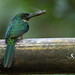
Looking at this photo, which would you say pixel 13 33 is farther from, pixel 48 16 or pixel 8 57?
pixel 48 16

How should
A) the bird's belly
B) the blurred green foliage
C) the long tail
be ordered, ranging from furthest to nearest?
the blurred green foliage
the bird's belly
the long tail

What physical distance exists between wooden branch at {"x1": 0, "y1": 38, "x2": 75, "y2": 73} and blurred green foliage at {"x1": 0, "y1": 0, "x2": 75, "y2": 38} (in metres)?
2.52

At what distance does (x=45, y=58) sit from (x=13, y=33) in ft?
1.46

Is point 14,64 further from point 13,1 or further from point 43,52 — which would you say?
point 13,1

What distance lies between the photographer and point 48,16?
5199 millimetres

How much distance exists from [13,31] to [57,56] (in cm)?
50

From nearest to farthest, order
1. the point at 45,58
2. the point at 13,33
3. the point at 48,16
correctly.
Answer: the point at 45,58 < the point at 13,33 < the point at 48,16

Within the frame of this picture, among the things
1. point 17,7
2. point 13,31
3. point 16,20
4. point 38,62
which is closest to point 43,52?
point 38,62

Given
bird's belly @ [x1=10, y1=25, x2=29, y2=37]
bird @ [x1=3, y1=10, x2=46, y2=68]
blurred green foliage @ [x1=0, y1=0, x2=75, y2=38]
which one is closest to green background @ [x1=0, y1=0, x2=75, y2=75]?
blurred green foliage @ [x1=0, y1=0, x2=75, y2=38]

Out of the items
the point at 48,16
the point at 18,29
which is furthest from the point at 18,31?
the point at 48,16

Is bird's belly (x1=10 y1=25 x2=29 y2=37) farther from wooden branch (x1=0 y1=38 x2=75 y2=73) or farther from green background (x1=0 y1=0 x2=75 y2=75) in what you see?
green background (x1=0 y1=0 x2=75 y2=75)

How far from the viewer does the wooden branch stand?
2.26m

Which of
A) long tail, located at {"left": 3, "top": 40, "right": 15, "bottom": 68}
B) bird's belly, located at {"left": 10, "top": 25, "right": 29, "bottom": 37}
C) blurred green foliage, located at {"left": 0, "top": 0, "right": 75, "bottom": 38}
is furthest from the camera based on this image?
blurred green foliage, located at {"left": 0, "top": 0, "right": 75, "bottom": 38}

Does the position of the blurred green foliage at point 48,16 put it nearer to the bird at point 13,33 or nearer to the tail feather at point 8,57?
the bird at point 13,33
